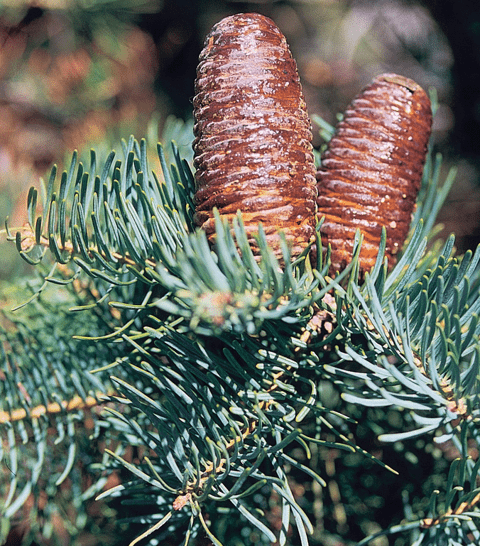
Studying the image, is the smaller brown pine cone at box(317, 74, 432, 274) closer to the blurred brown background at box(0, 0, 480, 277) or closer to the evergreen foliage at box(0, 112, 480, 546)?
the evergreen foliage at box(0, 112, 480, 546)

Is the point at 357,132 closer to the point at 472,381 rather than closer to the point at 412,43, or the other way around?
the point at 472,381

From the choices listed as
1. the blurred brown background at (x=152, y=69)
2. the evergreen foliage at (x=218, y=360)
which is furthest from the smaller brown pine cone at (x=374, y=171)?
the blurred brown background at (x=152, y=69)

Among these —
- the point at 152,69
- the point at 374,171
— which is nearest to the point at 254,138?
the point at 374,171

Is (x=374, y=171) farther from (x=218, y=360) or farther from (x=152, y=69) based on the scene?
(x=152, y=69)

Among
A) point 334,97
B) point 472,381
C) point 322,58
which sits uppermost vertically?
point 322,58

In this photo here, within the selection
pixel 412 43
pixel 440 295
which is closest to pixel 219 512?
pixel 440 295

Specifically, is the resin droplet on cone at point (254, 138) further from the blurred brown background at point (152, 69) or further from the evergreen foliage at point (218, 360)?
the blurred brown background at point (152, 69)
